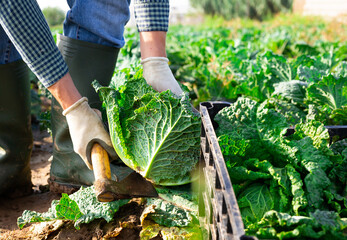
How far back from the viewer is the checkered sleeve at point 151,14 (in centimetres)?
242

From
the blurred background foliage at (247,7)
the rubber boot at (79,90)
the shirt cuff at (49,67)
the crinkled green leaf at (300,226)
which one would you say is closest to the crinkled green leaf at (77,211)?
the rubber boot at (79,90)

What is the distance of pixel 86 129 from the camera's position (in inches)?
86.4

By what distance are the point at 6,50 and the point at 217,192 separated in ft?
6.83

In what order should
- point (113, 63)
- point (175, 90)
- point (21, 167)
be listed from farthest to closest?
point (21, 167) < point (113, 63) < point (175, 90)

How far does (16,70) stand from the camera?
9.25ft

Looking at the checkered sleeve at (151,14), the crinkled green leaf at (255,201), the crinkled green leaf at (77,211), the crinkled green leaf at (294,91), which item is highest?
the checkered sleeve at (151,14)

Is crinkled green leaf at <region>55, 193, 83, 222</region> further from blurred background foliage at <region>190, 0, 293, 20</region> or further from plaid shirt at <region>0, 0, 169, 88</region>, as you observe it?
blurred background foliage at <region>190, 0, 293, 20</region>

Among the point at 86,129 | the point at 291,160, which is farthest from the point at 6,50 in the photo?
the point at 291,160

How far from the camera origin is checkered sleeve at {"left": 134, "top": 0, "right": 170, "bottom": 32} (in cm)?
242

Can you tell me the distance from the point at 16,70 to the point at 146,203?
154 cm

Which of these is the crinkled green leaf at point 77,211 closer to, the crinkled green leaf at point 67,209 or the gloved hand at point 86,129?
the crinkled green leaf at point 67,209

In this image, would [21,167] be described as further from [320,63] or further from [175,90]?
[320,63]

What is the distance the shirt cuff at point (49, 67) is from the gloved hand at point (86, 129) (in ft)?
0.71

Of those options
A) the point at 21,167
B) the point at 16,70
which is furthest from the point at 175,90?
the point at 21,167
